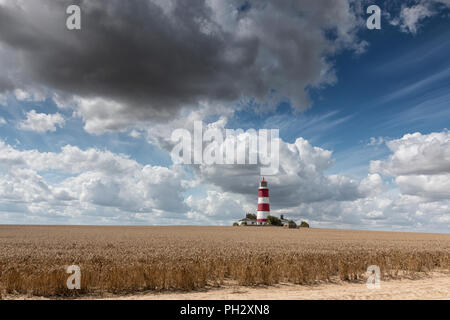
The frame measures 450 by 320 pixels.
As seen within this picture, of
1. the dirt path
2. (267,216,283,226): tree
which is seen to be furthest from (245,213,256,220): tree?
the dirt path

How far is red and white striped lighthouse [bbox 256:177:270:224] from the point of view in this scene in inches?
3799

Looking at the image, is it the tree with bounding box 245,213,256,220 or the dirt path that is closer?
the dirt path

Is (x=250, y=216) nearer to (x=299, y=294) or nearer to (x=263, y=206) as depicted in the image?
(x=263, y=206)

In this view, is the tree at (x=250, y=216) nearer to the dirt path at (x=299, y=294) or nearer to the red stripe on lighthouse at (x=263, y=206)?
the red stripe on lighthouse at (x=263, y=206)

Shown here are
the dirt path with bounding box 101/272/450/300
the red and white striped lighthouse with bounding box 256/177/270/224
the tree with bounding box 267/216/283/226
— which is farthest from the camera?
the tree with bounding box 267/216/283/226

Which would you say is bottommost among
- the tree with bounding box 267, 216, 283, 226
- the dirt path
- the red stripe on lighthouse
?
the tree with bounding box 267, 216, 283, 226

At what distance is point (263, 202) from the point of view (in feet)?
320

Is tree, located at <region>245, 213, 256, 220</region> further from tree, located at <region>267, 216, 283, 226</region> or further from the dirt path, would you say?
the dirt path

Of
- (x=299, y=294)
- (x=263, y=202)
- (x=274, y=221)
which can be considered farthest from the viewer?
(x=274, y=221)

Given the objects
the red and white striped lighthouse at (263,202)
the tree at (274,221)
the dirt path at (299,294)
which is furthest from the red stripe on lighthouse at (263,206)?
the dirt path at (299,294)

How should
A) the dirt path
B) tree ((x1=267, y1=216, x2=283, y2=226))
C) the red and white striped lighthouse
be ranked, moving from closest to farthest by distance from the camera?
the dirt path
the red and white striped lighthouse
tree ((x1=267, y1=216, x2=283, y2=226))

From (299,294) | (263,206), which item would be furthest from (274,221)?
(299,294)

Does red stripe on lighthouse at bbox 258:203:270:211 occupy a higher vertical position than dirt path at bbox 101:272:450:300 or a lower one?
higher
